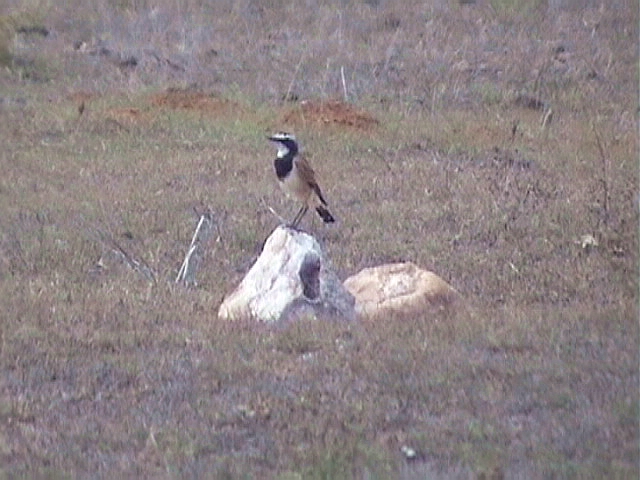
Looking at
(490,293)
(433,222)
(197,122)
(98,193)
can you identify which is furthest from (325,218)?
(197,122)

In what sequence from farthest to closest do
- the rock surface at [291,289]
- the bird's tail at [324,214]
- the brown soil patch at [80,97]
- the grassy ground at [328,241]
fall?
the brown soil patch at [80,97] → the bird's tail at [324,214] → the rock surface at [291,289] → the grassy ground at [328,241]

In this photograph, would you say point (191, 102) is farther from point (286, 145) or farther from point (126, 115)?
point (286, 145)

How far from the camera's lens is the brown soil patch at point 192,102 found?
1577 cm

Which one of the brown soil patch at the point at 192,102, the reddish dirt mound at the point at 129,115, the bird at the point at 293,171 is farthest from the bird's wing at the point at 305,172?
the brown soil patch at the point at 192,102

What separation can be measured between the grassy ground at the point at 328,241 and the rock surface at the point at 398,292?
160mm

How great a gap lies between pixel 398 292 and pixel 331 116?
24.3 feet

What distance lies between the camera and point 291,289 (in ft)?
24.9

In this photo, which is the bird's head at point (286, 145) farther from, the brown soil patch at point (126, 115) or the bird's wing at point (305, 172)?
the brown soil patch at point (126, 115)

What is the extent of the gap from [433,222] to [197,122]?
16.6ft

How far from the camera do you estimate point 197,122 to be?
15.0m

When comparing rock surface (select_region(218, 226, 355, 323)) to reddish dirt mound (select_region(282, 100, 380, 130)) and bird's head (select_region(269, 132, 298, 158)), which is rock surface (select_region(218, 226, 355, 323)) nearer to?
bird's head (select_region(269, 132, 298, 158))

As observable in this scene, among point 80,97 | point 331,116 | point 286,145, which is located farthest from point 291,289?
point 80,97

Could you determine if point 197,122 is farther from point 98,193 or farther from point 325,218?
point 325,218

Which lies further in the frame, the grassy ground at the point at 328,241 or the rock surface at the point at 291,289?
the rock surface at the point at 291,289
